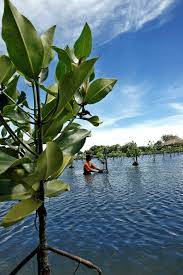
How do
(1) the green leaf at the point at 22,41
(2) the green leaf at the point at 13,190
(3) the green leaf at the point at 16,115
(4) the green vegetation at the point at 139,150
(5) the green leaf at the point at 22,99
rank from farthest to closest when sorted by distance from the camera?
(4) the green vegetation at the point at 139,150 < (5) the green leaf at the point at 22,99 < (3) the green leaf at the point at 16,115 < (2) the green leaf at the point at 13,190 < (1) the green leaf at the point at 22,41

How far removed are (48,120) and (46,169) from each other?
0.19 m

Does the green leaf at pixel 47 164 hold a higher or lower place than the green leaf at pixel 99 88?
lower

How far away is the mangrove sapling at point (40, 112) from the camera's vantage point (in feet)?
3.00

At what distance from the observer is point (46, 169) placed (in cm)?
98

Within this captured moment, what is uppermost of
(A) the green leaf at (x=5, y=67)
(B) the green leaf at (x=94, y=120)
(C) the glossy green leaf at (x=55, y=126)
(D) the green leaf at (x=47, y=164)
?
(A) the green leaf at (x=5, y=67)

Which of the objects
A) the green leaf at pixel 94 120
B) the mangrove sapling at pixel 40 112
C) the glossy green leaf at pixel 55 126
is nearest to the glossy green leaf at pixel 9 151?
the mangrove sapling at pixel 40 112

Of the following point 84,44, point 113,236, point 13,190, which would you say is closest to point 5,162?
point 13,190

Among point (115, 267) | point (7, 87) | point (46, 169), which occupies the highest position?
point (7, 87)

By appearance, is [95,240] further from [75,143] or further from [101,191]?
[101,191]

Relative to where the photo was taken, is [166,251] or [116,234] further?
[116,234]

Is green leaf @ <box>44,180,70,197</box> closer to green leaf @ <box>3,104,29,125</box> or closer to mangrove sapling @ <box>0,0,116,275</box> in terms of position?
mangrove sapling @ <box>0,0,116,275</box>

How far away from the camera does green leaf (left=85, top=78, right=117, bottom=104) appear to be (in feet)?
3.85

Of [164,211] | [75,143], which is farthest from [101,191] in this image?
[75,143]

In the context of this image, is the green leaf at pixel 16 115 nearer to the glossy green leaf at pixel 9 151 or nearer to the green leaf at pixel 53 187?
the glossy green leaf at pixel 9 151
